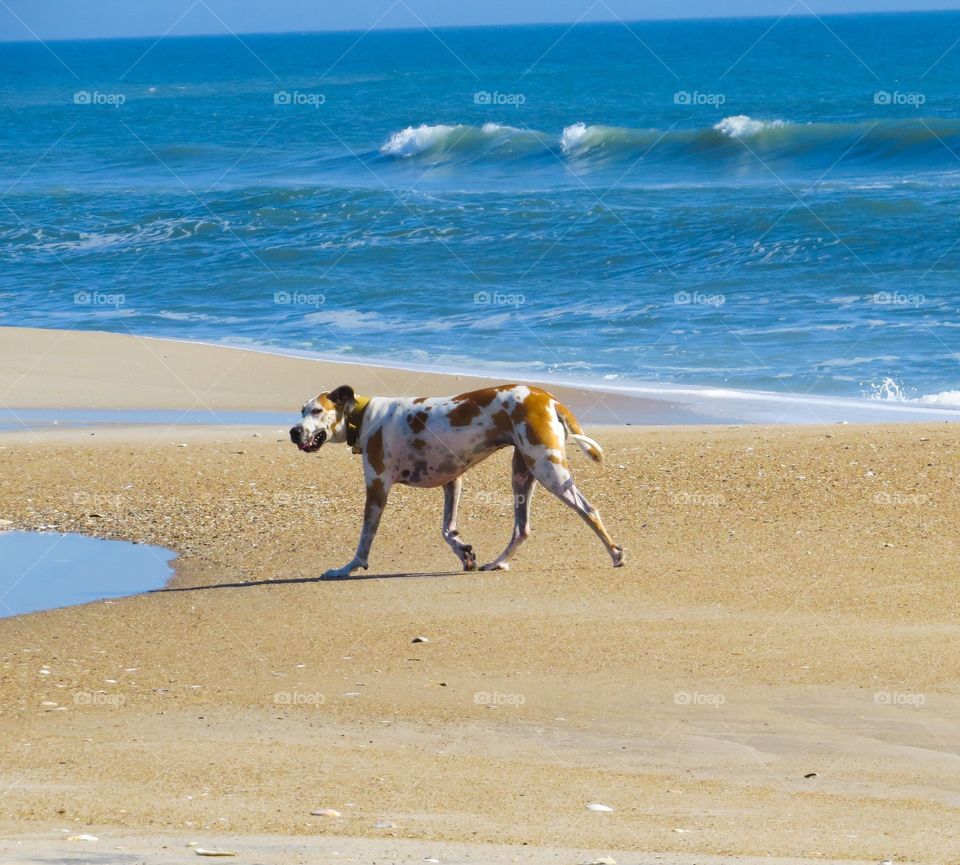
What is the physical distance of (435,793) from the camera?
6031 millimetres

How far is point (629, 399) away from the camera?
59.1ft

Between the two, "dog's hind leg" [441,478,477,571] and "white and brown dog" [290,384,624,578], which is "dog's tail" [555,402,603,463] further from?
"dog's hind leg" [441,478,477,571]

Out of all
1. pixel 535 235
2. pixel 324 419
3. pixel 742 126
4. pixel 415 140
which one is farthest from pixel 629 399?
pixel 415 140

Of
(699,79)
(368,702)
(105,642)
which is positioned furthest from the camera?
(699,79)

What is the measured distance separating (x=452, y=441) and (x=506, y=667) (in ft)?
7.30

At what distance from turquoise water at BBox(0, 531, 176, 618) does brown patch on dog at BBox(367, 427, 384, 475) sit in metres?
1.61

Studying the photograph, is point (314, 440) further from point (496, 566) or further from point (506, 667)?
point (506, 667)

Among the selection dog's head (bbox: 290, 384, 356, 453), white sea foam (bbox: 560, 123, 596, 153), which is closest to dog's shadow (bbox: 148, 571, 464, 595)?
dog's head (bbox: 290, 384, 356, 453)

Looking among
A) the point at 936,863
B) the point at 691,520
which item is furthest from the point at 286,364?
the point at 936,863

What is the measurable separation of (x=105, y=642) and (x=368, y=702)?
1.97 meters

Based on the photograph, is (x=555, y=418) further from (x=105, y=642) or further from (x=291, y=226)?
(x=291, y=226)

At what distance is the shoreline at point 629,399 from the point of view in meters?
16.8

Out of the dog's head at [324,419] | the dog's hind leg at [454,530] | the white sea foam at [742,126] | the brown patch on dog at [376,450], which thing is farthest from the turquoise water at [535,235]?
the dog's head at [324,419]

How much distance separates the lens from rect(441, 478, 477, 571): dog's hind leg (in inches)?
396
